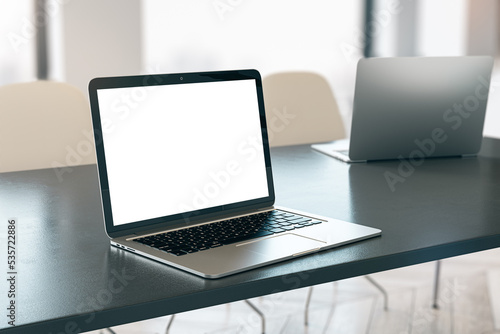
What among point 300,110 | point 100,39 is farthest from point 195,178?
point 100,39

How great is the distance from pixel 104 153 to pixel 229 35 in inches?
117

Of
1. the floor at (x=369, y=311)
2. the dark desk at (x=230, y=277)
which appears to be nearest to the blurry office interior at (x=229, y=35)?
the floor at (x=369, y=311)

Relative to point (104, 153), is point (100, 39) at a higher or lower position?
higher

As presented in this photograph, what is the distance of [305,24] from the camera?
4223mm

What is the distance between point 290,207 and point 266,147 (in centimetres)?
13

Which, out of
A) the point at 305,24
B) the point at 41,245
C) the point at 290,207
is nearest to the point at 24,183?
the point at 41,245

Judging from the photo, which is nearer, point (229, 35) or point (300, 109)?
point (300, 109)

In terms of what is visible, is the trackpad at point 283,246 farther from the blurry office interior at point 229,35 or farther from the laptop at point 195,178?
the blurry office interior at point 229,35

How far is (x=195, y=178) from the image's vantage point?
114 cm

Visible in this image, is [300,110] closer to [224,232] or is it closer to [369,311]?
[369,311]

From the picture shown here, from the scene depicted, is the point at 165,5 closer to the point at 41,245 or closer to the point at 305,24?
A: the point at 305,24

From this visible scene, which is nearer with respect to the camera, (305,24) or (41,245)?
(41,245)

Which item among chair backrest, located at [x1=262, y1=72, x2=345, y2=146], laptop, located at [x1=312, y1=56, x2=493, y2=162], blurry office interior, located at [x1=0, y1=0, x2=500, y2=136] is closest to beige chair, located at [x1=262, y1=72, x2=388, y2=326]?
chair backrest, located at [x1=262, y1=72, x2=345, y2=146]

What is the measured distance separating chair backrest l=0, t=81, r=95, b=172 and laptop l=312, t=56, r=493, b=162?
0.81m
